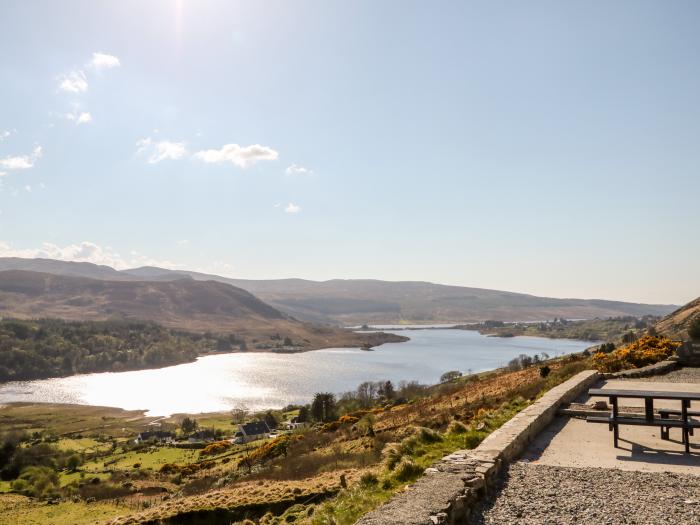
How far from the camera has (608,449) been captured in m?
10.4

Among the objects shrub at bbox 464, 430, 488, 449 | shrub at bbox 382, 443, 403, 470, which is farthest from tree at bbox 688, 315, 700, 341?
shrub at bbox 382, 443, 403, 470

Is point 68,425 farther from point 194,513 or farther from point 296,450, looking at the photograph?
point 194,513

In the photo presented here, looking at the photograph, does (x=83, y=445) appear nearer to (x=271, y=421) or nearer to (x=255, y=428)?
(x=255, y=428)

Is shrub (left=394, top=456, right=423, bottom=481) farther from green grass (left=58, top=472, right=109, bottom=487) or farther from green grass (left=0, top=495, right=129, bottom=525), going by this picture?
green grass (left=58, top=472, right=109, bottom=487)

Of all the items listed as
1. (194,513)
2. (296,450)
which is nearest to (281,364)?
(296,450)

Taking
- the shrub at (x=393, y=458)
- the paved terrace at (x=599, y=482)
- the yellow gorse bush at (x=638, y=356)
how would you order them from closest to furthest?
the paved terrace at (x=599, y=482) → the shrub at (x=393, y=458) → the yellow gorse bush at (x=638, y=356)

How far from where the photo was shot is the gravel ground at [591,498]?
267 inches

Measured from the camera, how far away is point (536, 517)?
22.7ft

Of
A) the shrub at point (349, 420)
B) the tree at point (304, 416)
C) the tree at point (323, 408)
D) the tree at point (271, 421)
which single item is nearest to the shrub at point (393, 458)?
the shrub at point (349, 420)

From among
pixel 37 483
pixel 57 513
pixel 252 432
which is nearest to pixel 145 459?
pixel 252 432

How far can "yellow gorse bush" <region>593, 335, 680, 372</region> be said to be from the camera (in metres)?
23.1

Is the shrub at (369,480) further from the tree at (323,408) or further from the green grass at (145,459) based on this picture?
the green grass at (145,459)

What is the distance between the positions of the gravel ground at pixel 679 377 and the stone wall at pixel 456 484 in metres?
11.0

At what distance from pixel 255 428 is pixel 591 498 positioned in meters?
78.1
